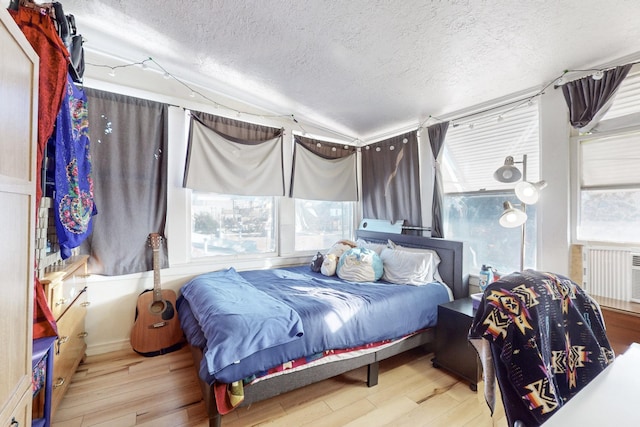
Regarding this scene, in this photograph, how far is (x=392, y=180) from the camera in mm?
3494

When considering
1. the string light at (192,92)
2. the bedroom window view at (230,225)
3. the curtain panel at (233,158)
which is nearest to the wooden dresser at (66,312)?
the bedroom window view at (230,225)

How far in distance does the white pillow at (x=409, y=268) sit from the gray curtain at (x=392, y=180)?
66cm

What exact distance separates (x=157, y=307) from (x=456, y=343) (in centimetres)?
265

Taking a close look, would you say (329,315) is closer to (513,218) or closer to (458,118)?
(513,218)

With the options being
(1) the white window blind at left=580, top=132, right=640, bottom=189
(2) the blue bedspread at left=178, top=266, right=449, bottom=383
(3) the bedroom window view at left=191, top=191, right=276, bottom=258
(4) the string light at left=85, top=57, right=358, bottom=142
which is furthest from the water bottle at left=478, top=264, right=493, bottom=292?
(4) the string light at left=85, top=57, right=358, bottom=142

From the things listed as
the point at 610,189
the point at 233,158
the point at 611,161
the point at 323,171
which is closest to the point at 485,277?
the point at 610,189

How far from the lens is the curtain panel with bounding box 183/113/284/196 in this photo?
2789 millimetres

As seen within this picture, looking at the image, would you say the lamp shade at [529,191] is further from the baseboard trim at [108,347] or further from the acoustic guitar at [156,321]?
the baseboard trim at [108,347]

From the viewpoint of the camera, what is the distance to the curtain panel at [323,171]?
3471 millimetres

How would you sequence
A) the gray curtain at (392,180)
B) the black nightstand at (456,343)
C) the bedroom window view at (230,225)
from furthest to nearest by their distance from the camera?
the gray curtain at (392,180)
the bedroom window view at (230,225)
the black nightstand at (456,343)

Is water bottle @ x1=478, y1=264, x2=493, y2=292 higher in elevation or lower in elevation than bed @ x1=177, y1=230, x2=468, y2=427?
higher

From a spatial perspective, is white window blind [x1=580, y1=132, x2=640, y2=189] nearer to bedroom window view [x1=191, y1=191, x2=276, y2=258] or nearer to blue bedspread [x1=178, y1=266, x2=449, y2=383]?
blue bedspread [x1=178, y1=266, x2=449, y2=383]

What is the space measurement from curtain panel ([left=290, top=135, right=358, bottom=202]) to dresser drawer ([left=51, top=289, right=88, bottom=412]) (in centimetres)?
225

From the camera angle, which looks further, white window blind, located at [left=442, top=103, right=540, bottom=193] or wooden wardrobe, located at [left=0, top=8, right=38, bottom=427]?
white window blind, located at [left=442, top=103, right=540, bottom=193]
